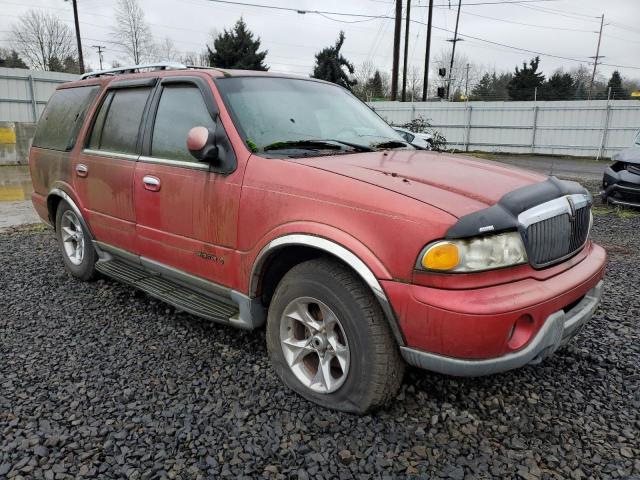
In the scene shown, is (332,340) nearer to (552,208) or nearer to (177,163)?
(552,208)

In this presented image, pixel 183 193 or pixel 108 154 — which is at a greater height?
pixel 108 154

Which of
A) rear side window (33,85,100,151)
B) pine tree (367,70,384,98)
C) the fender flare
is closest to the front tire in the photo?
the fender flare

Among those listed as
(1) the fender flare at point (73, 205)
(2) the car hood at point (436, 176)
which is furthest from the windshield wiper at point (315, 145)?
(1) the fender flare at point (73, 205)

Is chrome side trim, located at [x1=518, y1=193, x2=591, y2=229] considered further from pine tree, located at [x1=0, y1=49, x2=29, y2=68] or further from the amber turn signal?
pine tree, located at [x1=0, y1=49, x2=29, y2=68]

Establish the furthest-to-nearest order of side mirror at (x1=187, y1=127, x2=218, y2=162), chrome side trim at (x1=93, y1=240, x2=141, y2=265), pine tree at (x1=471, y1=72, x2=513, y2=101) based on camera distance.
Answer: pine tree at (x1=471, y1=72, x2=513, y2=101)
chrome side trim at (x1=93, y1=240, x2=141, y2=265)
side mirror at (x1=187, y1=127, x2=218, y2=162)

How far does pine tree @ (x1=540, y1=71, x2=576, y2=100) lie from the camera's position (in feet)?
145

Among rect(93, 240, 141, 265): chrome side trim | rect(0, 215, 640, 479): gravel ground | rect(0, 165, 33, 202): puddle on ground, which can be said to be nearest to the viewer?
rect(0, 215, 640, 479): gravel ground

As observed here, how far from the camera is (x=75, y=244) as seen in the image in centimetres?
490

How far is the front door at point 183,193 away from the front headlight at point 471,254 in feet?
4.20

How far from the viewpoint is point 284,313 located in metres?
2.77

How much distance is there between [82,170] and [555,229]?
12.4 feet

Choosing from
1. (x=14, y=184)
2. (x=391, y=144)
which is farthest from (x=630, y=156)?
(x=14, y=184)

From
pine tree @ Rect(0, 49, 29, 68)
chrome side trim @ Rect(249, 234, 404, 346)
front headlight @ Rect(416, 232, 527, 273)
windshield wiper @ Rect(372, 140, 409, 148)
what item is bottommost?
chrome side trim @ Rect(249, 234, 404, 346)

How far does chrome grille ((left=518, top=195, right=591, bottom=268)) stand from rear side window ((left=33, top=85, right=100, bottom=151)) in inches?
152
